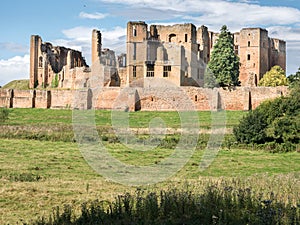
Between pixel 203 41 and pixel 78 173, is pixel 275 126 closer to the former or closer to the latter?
pixel 78 173

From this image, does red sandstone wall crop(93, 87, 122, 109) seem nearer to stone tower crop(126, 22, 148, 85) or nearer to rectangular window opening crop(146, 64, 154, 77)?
stone tower crop(126, 22, 148, 85)

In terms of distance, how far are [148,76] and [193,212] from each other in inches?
1985

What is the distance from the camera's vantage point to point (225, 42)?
61.6 m

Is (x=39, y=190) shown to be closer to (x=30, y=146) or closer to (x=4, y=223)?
(x=4, y=223)

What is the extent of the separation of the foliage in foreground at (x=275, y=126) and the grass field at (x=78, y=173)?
1.87m

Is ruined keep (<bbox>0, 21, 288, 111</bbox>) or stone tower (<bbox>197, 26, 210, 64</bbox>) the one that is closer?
ruined keep (<bbox>0, 21, 288, 111</bbox>)

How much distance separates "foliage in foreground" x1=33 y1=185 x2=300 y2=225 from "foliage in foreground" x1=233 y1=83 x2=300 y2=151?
1826cm

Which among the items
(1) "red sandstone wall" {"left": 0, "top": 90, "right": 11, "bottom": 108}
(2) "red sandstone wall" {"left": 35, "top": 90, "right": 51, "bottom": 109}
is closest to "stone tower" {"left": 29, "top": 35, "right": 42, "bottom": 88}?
(1) "red sandstone wall" {"left": 0, "top": 90, "right": 11, "bottom": 108}

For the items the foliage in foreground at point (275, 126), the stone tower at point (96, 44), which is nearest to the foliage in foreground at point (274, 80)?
the stone tower at point (96, 44)

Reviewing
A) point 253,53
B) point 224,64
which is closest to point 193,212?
point 224,64

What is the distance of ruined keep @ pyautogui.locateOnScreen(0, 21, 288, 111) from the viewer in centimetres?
5569

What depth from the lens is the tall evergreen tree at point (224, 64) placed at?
195 feet

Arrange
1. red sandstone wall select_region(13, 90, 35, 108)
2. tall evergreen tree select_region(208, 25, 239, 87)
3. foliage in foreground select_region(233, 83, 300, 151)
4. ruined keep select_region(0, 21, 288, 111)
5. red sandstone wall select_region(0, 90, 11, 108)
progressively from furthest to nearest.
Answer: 1. red sandstone wall select_region(0, 90, 11, 108)
2. red sandstone wall select_region(13, 90, 35, 108)
3. tall evergreen tree select_region(208, 25, 239, 87)
4. ruined keep select_region(0, 21, 288, 111)
5. foliage in foreground select_region(233, 83, 300, 151)

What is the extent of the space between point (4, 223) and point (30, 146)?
58.9 ft
